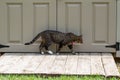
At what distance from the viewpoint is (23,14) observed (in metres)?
7.34

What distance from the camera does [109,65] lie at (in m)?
6.09

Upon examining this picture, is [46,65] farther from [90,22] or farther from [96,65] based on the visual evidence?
[90,22]

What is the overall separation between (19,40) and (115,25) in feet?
5.58

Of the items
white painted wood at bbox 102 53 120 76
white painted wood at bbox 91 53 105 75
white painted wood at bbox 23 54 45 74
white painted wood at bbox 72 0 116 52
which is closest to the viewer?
white painted wood at bbox 102 53 120 76

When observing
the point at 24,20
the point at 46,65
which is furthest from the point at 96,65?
the point at 24,20

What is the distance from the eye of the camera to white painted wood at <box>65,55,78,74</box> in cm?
564

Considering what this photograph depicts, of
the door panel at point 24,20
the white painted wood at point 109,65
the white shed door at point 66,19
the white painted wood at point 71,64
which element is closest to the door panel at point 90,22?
the white shed door at point 66,19

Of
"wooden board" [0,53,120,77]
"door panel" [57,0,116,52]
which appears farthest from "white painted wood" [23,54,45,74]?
"door panel" [57,0,116,52]

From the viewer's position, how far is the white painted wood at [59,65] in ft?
18.5

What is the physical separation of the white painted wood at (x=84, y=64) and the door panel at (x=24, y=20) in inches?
31.2

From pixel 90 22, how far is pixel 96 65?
1.36 meters

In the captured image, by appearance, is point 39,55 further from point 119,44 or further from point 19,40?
point 119,44

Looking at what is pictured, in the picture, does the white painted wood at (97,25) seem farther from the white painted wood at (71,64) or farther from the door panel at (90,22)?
the white painted wood at (71,64)

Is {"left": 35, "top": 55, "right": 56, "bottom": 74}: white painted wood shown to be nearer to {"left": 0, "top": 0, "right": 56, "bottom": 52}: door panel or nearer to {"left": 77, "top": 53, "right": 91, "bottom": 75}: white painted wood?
{"left": 77, "top": 53, "right": 91, "bottom": 75}: white painted wood
